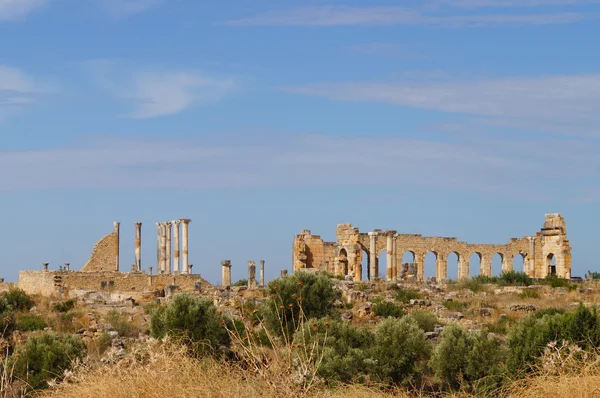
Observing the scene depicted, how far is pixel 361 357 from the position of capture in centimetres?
1461

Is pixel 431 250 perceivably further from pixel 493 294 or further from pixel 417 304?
pixel 417 304

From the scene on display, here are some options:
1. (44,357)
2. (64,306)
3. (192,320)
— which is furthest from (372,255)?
(44,357)

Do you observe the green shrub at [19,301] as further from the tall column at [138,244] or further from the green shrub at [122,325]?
the tall column at [138,244]

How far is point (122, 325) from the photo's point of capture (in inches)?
818

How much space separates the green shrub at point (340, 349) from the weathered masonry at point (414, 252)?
2541 cm

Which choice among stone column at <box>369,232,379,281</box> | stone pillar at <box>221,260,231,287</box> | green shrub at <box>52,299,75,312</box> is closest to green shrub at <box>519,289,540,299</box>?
stone column at <box>369,232,379,281</box>

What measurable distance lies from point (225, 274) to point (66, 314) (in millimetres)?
17035

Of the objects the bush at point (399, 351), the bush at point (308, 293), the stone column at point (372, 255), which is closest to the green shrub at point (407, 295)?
the bush at point (308, 293)

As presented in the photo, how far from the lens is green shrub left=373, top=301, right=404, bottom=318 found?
2306cm

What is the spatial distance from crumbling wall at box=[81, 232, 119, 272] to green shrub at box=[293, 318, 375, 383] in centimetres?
3034

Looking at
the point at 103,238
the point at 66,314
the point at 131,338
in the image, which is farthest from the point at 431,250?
the point at 131,338

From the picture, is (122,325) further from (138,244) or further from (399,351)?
(138,244)

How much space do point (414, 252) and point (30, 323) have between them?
30.2 meters

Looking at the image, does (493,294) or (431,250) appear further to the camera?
(431,250)
